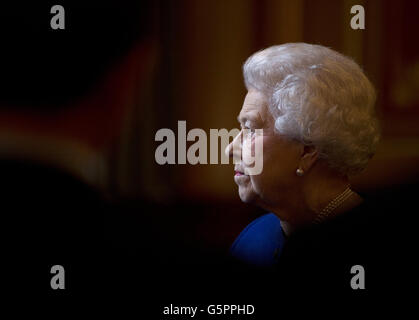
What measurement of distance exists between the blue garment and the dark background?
11 centimetres

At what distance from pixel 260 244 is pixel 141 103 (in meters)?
0.62

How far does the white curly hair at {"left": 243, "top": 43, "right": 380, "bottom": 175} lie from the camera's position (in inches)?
62.7

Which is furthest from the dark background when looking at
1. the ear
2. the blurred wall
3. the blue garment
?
the ear

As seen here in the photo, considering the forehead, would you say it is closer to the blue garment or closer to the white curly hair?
the white curly hair

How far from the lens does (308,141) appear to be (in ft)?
5.33

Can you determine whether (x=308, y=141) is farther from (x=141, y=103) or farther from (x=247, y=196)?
(x=141, y=103)

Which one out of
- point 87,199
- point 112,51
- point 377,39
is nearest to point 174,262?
point 87,199

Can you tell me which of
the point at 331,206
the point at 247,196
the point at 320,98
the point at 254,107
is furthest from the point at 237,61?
the point at 331,206

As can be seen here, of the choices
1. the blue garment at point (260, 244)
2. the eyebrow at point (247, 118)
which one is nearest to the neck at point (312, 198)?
the blue garment at point (260, 244)

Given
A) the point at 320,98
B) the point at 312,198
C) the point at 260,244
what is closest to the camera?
the point at 320,98

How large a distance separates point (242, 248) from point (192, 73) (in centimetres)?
61

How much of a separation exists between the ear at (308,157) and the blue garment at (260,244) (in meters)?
0.28

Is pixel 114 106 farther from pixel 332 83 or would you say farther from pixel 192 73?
pixel 332 83

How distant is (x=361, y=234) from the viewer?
1.77 metres
